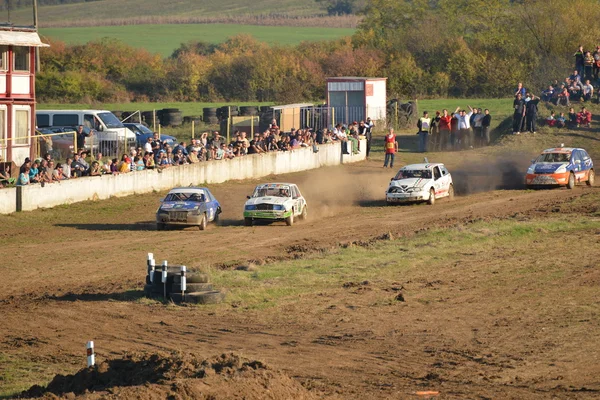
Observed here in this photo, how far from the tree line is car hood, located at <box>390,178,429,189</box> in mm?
32931

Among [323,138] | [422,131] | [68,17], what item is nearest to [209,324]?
[323,138]

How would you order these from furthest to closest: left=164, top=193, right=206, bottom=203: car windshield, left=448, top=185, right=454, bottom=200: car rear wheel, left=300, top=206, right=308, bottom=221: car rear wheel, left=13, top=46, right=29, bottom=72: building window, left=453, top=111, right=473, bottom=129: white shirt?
1. left=453, top=111, right=473, bottom=129: white shirt
2. left=13, top=46, right=29, bottom=72: building window
3. left=448, top=185, right=454, bottom=200: car rear wheel
4. left=300, top=206, right=308, bottom=221: car rear wheel
5. left=164, top=193, right=206, bottom=203: car windshield

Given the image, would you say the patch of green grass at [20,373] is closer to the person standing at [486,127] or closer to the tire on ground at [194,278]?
the tire on ground at [194,278]

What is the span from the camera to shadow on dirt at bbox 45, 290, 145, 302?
1884cm

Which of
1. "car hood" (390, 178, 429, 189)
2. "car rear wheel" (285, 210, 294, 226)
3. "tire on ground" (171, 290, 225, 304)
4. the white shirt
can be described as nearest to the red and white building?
"car rear wheel" (285, 210, 294, 226)

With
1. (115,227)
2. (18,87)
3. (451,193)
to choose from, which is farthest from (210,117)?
(115,227)

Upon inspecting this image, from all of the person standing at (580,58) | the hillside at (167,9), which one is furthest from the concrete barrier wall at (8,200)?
the hillside at (167,9)

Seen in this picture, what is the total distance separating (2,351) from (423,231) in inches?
531

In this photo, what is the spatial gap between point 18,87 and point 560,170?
770 inches

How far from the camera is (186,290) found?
18484mm

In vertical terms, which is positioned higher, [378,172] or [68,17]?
[68,17]

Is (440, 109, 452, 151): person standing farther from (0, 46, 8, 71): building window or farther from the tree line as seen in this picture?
(0, 46, 8, 71): building window

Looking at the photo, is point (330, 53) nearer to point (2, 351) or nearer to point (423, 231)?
point (423, 231)

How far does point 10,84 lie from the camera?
37.4 meters
